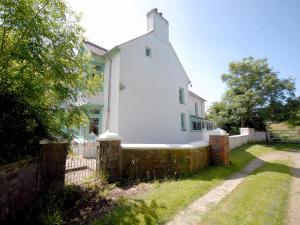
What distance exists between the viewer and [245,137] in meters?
21.5

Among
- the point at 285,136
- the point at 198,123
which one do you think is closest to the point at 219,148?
the point at 198,123

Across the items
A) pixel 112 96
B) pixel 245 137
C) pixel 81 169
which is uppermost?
pixel 112 96

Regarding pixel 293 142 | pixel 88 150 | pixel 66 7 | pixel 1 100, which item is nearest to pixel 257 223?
pixel 1 100

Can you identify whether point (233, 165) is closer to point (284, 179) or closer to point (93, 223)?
point (284, 179)

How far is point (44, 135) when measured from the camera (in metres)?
5.72

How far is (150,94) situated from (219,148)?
23.0 feet

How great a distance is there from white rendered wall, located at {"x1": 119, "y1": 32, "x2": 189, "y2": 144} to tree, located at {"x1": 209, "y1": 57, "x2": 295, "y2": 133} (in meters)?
10.8

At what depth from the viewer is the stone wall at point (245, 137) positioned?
17.5 metres

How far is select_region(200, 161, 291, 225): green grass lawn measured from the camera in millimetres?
4543

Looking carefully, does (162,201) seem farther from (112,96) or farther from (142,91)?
(142,91)

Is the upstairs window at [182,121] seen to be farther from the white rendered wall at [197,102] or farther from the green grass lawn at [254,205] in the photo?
the green grass lawn at [254,205]

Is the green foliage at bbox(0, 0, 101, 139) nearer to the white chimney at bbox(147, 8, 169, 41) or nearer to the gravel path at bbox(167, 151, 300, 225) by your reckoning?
the gravel path at bbox(167, 151, 300, 225)

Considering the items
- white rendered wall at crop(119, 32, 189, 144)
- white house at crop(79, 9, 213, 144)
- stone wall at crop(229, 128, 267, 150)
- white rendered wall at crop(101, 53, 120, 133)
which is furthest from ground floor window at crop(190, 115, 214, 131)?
white rendered wall at crop(101, 53, 120, 133)

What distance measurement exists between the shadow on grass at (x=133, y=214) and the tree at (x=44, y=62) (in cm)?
290
